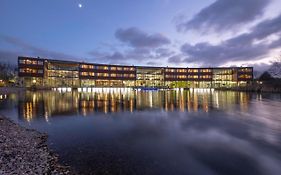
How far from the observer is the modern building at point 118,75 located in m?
132

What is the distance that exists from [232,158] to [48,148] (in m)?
10.2

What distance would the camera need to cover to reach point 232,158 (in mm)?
12273

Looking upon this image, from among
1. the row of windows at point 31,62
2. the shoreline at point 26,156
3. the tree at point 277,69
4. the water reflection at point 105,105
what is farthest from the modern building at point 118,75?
the shoreline at point 26,156

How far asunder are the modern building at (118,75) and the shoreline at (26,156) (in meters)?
124

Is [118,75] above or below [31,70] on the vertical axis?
below

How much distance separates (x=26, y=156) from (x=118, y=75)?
539 ft

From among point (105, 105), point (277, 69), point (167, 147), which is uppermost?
point (277, 69)

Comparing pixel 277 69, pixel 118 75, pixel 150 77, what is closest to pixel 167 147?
pixel 277 69

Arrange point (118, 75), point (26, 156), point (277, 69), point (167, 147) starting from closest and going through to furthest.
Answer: point (26, 156), point (167, 147), point (277, 69), point (118, 75)

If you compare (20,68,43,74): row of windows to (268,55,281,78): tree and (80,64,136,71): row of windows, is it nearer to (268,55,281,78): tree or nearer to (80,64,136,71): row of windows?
(80,64,136,71): row of windows

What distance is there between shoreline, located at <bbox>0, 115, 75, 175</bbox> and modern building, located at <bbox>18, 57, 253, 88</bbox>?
124322mm

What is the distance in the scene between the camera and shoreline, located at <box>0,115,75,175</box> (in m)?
9.60

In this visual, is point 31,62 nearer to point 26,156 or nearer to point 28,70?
point 28,70

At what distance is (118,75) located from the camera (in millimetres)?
174750
